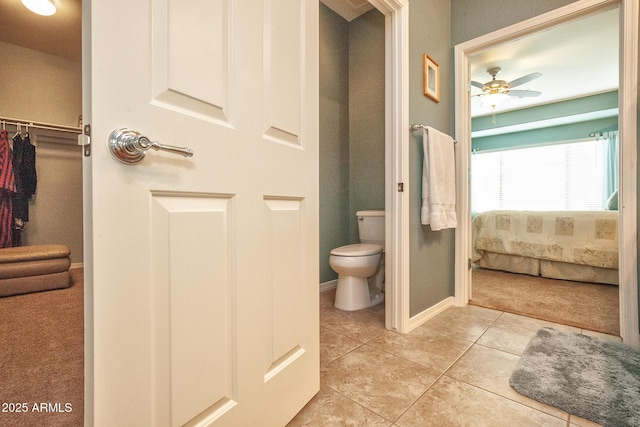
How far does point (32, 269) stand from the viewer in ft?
7.72

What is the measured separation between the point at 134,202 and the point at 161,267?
0.15 m

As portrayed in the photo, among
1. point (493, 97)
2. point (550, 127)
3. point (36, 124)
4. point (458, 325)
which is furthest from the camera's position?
point (550, 127)

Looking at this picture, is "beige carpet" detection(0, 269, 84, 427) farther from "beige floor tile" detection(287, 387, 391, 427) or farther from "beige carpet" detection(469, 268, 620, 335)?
"beige carpet" detection(469, 268, 620, 335)

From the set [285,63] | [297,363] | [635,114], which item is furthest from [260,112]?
[635,114]

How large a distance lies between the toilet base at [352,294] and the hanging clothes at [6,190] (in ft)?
10.7

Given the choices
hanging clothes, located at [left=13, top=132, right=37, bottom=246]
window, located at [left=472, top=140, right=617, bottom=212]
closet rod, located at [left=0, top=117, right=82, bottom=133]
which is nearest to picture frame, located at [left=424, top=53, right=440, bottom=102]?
closet rod, located at [left=0, top=117, right=82, bottom=133]

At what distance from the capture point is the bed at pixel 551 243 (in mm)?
2664

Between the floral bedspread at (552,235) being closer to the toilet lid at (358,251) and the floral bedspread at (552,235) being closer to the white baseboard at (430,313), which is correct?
the white baseboard at (430,313)

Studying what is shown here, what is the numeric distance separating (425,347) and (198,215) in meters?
1.42

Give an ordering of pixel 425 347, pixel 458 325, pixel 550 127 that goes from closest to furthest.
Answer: pixel 425 347 < pixel 458 325 < pixel 550 127

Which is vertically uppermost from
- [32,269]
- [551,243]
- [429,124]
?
[429,124]

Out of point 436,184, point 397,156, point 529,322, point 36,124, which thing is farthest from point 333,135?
point 36,124

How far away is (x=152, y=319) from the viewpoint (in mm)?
590

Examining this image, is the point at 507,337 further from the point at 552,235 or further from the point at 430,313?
the point at 552,235
